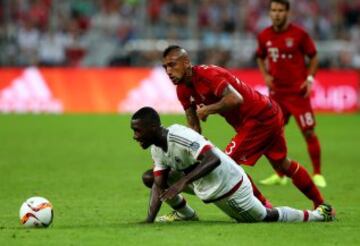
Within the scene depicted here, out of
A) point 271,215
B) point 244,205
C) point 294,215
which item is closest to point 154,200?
point 244,205

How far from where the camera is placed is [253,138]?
10.6 meters

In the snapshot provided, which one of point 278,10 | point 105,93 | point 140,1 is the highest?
point 278,10

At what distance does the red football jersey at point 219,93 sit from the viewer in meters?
10.0

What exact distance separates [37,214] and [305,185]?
3098 mm

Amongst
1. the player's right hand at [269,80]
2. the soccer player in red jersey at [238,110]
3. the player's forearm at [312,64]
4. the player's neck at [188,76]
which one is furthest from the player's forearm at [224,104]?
the player's forearm at [312,64]

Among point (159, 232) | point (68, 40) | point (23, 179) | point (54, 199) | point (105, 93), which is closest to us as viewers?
point (159, 232)

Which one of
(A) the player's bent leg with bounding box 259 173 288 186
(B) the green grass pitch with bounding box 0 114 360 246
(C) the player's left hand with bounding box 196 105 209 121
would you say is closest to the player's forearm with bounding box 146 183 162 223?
(B) the green grass pitch with bounding box 0 114 360 246

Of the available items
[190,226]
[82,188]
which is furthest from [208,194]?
[82,188]

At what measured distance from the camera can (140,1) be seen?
3128 cm

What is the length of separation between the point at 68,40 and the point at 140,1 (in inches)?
106

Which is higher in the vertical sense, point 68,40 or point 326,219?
point 326,219

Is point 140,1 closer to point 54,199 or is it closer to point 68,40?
point 68,40

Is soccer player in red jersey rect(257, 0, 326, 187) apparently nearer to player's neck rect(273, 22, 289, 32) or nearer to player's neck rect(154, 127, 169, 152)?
player's neck rect(273, 22, 289, 32)

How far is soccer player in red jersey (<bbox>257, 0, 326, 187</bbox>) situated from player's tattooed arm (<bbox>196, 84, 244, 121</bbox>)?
4.21m
